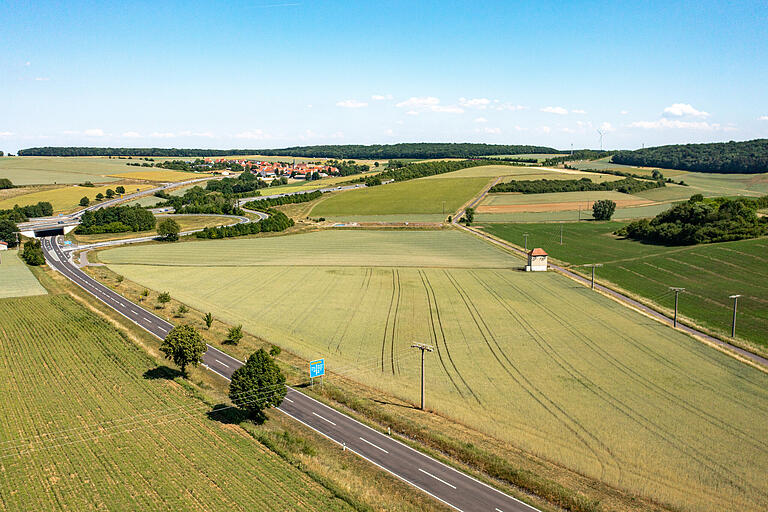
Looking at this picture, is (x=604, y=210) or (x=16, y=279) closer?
(x=16, y=279)

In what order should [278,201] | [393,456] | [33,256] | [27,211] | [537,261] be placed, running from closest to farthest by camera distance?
[393,456], [537,261], [33,256], [27,211], [278,201]

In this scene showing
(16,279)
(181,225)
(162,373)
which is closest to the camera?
(162,373)

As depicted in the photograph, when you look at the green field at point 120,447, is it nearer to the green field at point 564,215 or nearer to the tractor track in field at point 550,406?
the tractor track in field at point 550,406

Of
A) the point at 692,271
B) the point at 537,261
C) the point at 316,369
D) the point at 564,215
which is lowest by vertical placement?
the point at 316,369

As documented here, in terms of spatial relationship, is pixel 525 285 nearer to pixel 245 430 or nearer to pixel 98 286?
pixel 245 430

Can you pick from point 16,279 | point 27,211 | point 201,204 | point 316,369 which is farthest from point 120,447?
point 27,211

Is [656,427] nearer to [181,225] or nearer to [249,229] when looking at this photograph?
[249,229]

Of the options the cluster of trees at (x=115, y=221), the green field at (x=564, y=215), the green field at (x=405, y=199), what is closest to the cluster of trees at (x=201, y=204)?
the cluster of trees at (x=115, y=221)
